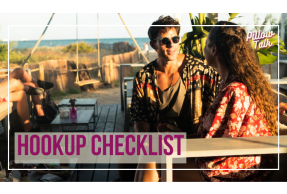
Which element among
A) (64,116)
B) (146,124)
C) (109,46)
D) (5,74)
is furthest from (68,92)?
(109,46)

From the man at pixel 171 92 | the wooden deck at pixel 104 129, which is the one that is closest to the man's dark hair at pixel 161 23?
the man at pixel 171 92

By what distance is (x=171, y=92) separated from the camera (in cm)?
164

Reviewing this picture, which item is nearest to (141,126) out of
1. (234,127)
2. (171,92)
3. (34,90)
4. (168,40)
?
(171,92)

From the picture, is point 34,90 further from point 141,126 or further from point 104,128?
point 141,126

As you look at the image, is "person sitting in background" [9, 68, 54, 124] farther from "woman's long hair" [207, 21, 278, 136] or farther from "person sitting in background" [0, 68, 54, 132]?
"woman's long hair" [207, 21, 278, 136]

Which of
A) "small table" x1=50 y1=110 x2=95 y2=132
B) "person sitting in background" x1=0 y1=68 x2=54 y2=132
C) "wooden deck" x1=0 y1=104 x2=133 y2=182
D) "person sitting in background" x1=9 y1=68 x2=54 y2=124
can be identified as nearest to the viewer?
"wooden deck" x1=0 y1=104 x2=133 y2=182

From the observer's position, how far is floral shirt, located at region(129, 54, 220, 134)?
64.0 inches

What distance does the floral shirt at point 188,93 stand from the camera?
1.63 metres

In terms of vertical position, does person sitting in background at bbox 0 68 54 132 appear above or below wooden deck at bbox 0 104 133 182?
above

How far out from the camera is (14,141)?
3.67 metres

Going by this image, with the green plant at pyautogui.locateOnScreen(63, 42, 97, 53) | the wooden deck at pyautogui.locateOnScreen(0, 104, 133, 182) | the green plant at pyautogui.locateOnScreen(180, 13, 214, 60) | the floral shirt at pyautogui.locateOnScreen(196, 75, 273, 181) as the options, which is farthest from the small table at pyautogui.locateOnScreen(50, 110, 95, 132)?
the green plant at pyautogui.locateOnScreen(63, 42, 97, 53)

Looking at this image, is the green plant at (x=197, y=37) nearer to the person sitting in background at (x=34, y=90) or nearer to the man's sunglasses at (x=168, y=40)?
the man's sunglasses at (x=168, y=40)

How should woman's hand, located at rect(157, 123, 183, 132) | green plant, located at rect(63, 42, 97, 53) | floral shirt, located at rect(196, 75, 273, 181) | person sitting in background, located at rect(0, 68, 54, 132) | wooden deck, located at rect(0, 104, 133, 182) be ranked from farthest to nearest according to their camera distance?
green plant, located at rect(63, 42, 97, 53) → person sitting in background, located at rect(0, 68, 54, 132) → wooden deck, located at rect(0, 104, 133, 182) → woman's hand, located at rect(157, 123, 183, 132) → floral shirt, located at rect(196, 75, 273, 181)

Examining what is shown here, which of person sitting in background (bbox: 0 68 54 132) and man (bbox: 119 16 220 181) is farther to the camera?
person sitting in background (bbox: 0 68 54 132)
